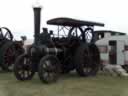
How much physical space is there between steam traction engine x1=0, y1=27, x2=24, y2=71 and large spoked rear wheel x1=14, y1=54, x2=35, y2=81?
341cm

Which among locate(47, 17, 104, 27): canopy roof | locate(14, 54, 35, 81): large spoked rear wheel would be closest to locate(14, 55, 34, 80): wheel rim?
locate(14, 54, 35, 81): large spoked rear wheel

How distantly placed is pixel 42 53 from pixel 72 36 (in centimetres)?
195

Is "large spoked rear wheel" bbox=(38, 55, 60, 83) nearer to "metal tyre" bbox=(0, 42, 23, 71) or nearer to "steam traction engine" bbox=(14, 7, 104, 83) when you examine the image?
"steam traction engine" bbox=(14, 7, 104, 83)

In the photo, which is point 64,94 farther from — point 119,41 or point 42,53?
point 119,41

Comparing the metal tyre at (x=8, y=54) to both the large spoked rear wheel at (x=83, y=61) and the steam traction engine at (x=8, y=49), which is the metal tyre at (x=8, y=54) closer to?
the steam traction engine at (x=8, y=49)

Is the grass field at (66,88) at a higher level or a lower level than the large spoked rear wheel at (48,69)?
lower

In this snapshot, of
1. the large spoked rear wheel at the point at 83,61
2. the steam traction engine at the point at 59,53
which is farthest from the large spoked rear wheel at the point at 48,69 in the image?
the large spoked rear wheel at the point at 83,61

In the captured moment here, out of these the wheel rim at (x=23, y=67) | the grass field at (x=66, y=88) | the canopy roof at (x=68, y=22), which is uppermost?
the canopy roof at (x=68, y=22)

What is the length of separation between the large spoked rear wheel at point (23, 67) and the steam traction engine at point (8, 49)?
341cm

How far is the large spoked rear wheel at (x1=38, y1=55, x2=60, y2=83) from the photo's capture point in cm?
1068

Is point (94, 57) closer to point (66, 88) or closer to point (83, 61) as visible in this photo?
point (83, 61)

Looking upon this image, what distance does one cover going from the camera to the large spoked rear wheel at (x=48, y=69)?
35.0ft

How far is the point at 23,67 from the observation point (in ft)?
38.1

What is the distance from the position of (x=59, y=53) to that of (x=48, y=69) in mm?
1628
